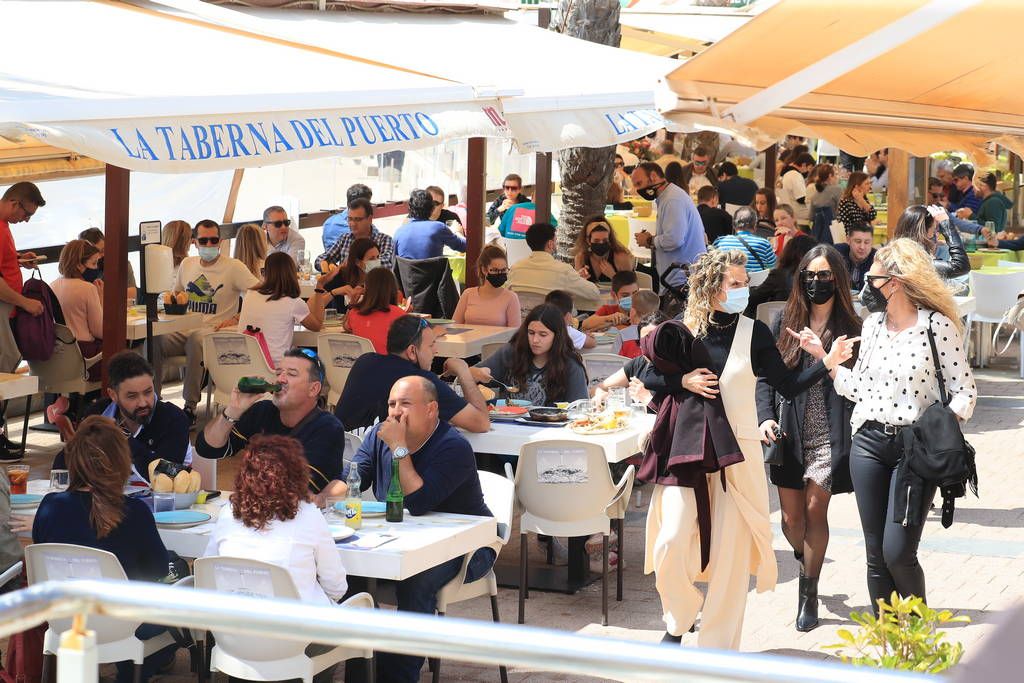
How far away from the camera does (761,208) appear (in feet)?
57.3

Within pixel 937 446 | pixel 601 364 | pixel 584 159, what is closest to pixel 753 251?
pixel 601 364

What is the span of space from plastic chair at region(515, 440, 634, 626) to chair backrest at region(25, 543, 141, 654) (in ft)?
7.59

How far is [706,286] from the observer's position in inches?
242

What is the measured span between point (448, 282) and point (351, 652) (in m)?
8.85

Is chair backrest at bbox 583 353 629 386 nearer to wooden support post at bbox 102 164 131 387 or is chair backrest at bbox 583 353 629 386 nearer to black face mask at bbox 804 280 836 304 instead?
black face mask at bbox 804 280 836 304

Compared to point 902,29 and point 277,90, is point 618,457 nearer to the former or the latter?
point 277,90

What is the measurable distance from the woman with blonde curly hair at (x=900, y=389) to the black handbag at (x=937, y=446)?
32mm

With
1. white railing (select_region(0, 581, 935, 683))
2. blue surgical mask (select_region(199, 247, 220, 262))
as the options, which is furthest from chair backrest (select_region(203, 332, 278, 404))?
white railing (select_region(0, 581, 935, 683))

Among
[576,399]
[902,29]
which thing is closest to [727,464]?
[576,399]

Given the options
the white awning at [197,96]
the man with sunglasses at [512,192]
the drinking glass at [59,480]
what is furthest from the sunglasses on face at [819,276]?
the man with sunglasses at [512,192]

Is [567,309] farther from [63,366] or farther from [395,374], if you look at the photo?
[63,366]

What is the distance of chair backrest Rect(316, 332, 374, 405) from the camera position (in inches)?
401

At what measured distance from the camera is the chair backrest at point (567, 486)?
7.10 m

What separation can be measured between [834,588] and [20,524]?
163 inches
